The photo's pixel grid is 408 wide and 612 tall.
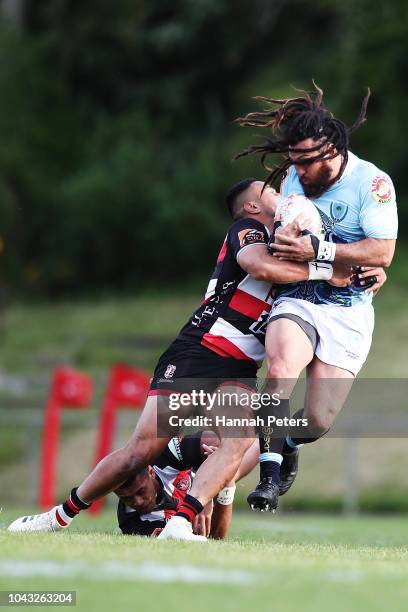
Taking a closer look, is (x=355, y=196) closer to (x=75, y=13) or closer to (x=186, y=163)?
(x=186, y=163)

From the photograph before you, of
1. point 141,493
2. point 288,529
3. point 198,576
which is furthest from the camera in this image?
point 288,529

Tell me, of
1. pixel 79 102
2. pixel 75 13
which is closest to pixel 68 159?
pixel 79 102

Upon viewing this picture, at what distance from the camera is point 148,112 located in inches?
1656

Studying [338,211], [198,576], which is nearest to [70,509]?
[338,211]

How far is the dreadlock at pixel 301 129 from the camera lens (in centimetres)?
761

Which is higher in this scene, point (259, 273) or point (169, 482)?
point (259, 273)

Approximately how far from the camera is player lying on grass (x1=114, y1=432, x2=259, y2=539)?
25.6 feet

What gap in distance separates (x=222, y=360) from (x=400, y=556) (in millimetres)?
1618

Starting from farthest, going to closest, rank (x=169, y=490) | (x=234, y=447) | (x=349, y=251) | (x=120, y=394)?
(x=120, y=394) < (x=169, y=490) < (x=349, y=251) < (x=234, y=447)

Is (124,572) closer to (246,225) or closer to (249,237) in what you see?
(249,237)

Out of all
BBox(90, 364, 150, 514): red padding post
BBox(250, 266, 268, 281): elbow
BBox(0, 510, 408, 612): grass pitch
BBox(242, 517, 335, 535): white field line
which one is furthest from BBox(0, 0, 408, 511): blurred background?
BBox(0, 510, 408, 612): grass pitch

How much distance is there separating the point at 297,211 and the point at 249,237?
32 centimetres

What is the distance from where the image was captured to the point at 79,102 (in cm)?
4259

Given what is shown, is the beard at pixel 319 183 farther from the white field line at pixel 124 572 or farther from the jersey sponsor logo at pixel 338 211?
the white field line at pixel 124 572
